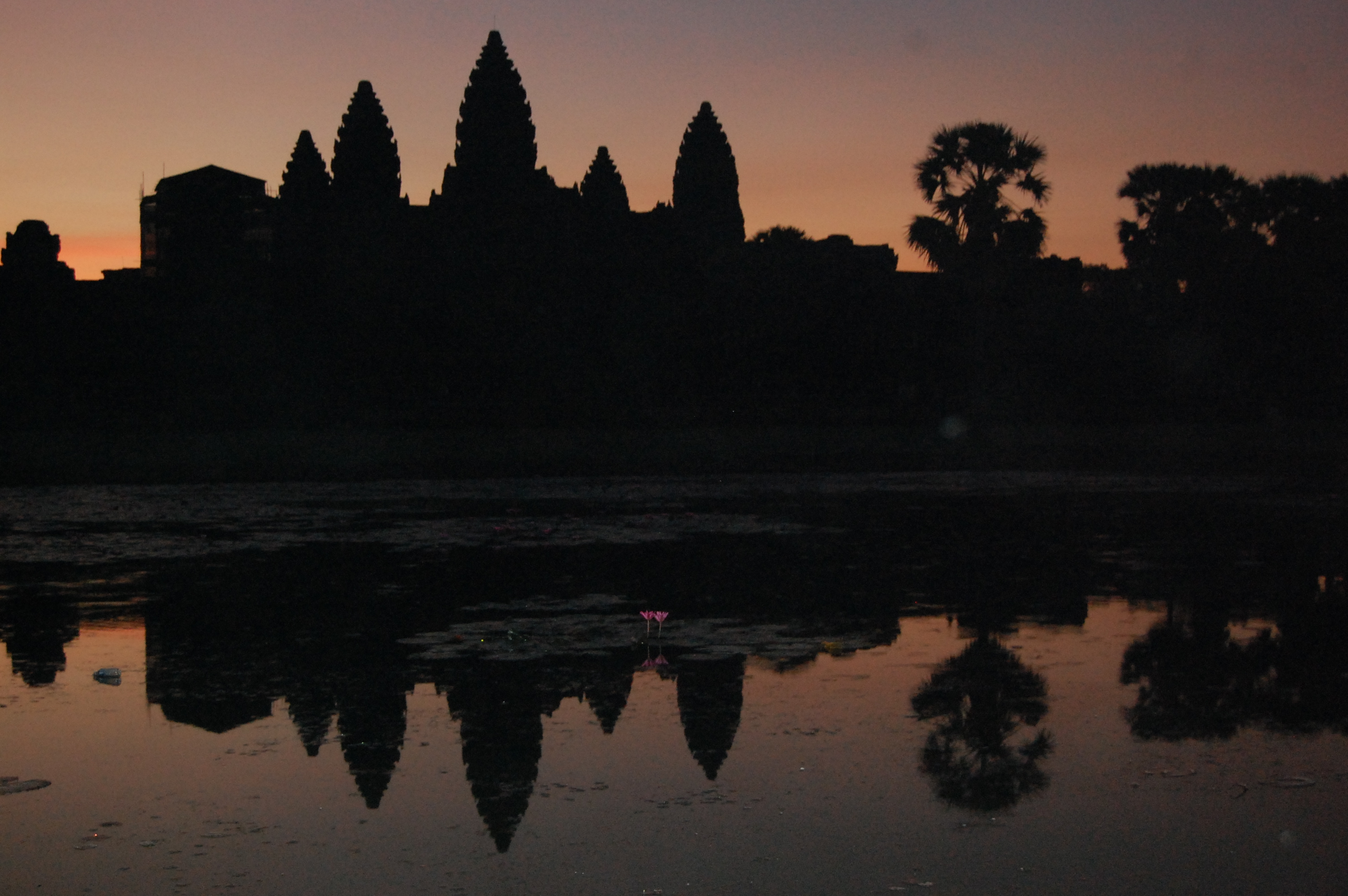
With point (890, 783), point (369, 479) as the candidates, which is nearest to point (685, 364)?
point (369, 479)

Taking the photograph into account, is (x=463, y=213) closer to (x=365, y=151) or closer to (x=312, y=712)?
(x=365, y=151)

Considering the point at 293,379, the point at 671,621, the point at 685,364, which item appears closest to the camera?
the point at 671,621

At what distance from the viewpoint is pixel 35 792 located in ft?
19.2

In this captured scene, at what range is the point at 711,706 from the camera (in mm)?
7434

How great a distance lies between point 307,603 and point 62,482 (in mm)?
15621

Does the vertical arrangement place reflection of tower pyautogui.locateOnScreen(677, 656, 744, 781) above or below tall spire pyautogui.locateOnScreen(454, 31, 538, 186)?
below

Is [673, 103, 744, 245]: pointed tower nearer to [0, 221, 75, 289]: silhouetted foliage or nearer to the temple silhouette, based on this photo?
the temple silhouette

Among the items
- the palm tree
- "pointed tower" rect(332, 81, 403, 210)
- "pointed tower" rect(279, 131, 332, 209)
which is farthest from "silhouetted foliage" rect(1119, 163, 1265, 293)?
"pointed tower" rect(279, 131, 332, 209)

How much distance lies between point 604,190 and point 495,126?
7185 millimetres

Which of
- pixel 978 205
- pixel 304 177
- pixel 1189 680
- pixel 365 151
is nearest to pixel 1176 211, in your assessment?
pixel 978 205

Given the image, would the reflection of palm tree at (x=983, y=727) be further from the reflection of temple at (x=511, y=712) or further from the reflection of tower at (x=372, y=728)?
the reflection of tower at (x=372, y=728)

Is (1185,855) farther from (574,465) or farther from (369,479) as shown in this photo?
(574,465)

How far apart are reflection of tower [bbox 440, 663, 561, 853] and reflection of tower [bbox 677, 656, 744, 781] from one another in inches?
27.8

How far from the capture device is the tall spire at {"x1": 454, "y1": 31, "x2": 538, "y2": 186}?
240ft
